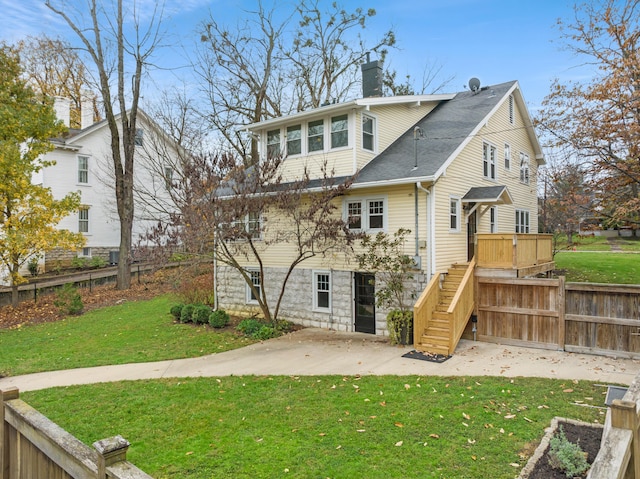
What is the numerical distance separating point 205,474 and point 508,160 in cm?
1666

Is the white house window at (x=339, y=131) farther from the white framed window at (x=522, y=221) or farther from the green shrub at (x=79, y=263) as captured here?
the green shrub at (x=79, y=263)

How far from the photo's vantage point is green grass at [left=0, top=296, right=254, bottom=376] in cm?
1014

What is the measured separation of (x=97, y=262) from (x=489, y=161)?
2283 cm

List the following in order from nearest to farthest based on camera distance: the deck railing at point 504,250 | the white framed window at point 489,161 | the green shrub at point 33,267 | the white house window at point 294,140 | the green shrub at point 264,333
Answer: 1. the deck railing at point 504,250
2. the green shrub at point 264,333
3. the white house window at point 294,140
4. the white framed window at point 489,161
5. the green shrub at point 33,267

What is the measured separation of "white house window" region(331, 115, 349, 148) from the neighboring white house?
1371cm

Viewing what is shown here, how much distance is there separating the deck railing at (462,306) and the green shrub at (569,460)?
5.52 m

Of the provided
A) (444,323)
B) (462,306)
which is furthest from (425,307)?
(462,306)

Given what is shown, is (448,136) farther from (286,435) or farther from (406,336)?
(286,435)

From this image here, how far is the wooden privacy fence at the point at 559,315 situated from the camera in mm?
9922

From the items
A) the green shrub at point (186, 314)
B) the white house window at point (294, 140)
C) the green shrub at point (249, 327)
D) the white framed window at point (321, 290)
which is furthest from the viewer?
the white house window at point (294, 140)

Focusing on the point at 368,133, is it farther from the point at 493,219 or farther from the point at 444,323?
the point at 444,323

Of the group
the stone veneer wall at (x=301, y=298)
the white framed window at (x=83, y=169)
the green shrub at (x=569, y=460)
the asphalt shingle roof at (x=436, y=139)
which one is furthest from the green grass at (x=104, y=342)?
the white framed window at (x=83, y=169)

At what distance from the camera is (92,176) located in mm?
26625

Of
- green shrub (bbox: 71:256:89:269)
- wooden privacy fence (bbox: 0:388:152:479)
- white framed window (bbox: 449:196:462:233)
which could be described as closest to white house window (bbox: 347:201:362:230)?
white framed window (bbox: 449:196:462:233)
